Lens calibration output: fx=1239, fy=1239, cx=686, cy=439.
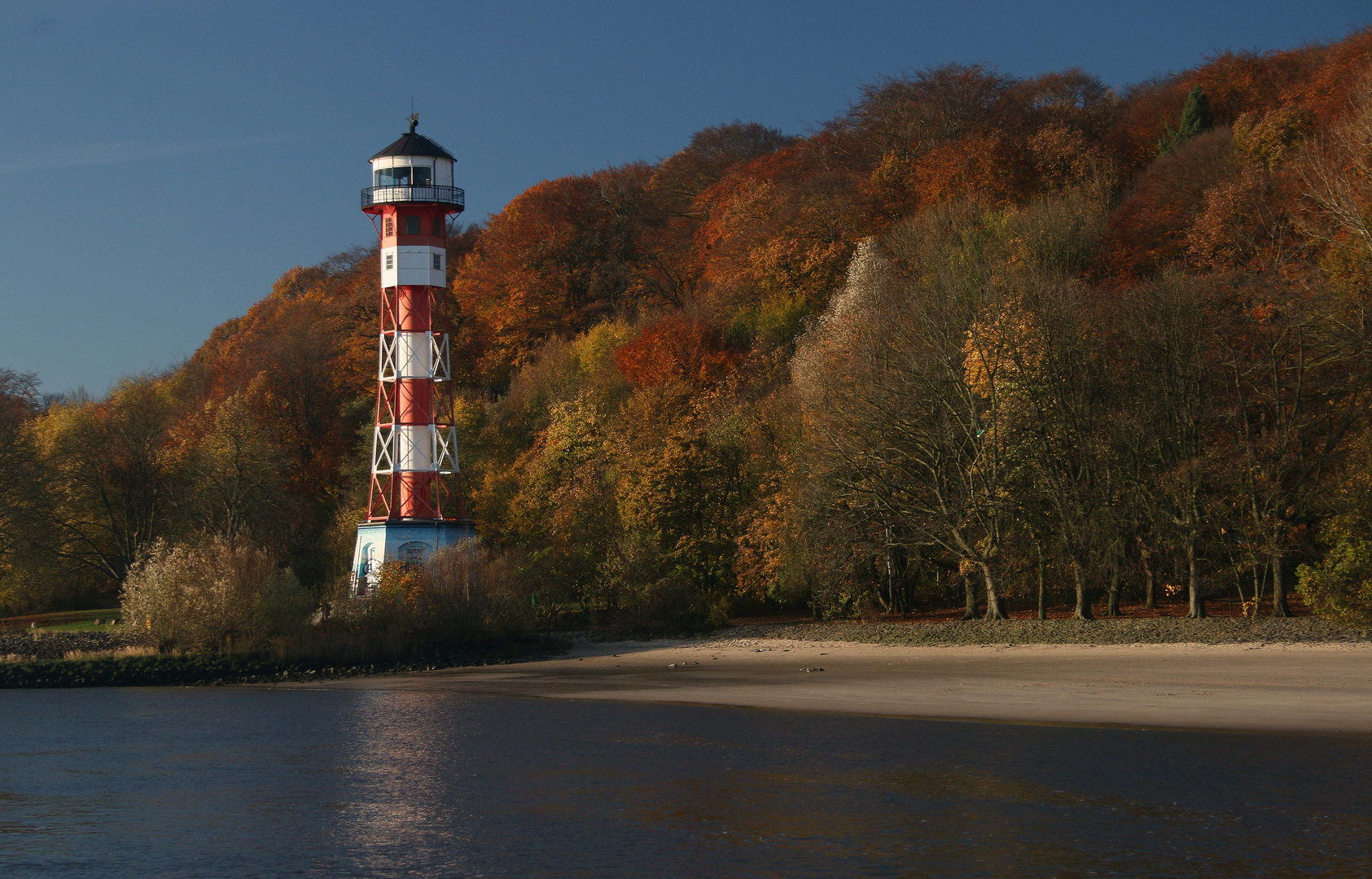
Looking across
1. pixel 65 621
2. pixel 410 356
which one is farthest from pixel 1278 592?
pixel 65 621

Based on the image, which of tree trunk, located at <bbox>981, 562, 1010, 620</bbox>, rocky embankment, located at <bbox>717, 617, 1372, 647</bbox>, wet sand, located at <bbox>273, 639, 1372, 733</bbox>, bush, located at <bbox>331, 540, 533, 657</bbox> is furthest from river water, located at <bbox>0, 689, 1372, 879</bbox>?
bush, located at <bbox>331, 540, 533, 657</bbox>

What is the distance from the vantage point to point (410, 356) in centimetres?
4828

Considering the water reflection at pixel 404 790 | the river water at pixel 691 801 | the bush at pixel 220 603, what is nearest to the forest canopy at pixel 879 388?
the bush at pixel 220 603

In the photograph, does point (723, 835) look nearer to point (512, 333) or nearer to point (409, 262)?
point (409, 262)

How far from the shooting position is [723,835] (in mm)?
16094

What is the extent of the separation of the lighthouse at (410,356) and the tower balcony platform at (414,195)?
3 cm

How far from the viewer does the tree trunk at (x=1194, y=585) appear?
36.4 meters

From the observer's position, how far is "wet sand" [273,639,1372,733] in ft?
76.1

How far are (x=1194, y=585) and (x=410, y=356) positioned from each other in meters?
29.3

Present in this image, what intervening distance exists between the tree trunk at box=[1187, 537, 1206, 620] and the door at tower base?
24.9 m

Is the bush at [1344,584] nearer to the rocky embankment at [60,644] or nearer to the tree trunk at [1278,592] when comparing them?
the tree trunk at [1278,592]

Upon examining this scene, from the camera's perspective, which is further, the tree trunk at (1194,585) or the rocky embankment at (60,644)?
the rocky embankment at (60,644)

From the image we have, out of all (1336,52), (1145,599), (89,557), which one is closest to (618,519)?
(1145,599)

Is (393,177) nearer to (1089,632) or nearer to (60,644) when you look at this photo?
(60,644)
